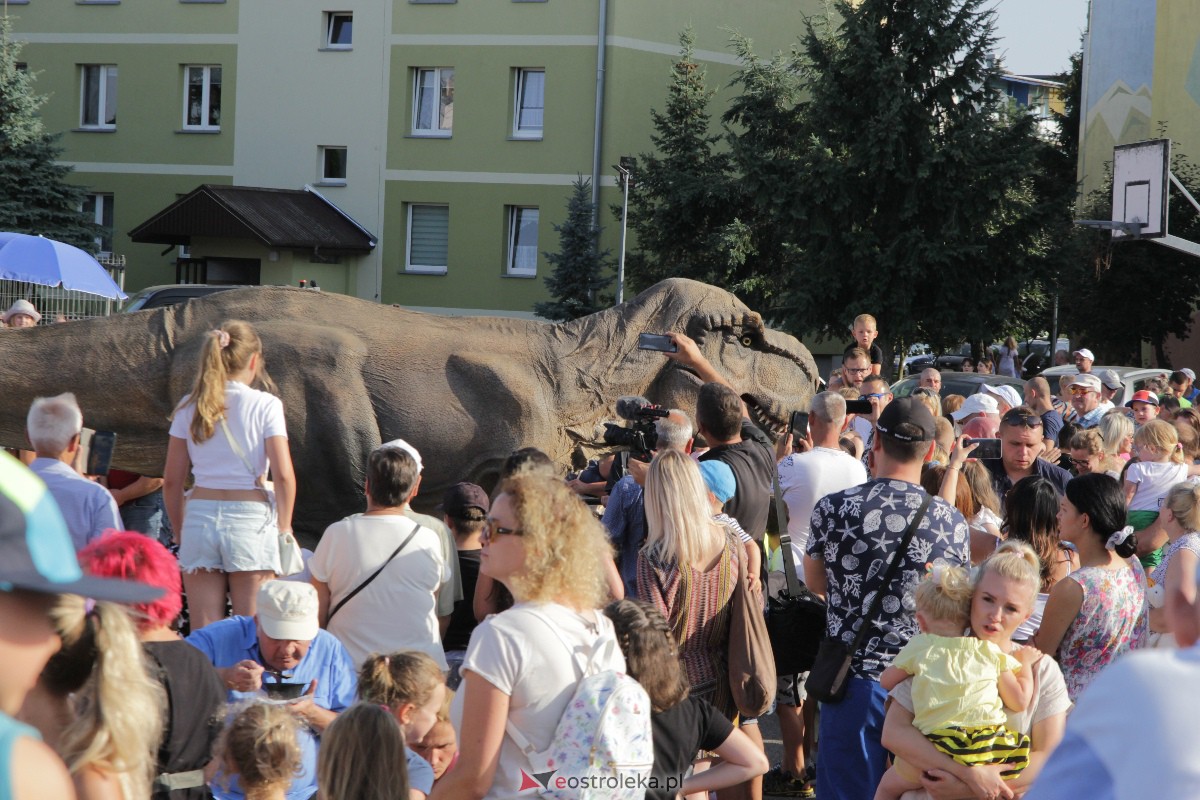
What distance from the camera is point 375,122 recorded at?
32562 millimetres

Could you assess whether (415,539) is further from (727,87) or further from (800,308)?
(727,87)

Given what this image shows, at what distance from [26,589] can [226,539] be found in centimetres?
418

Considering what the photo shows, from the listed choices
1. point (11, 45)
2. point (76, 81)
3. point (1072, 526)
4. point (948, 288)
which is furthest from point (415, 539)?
point (76, 81)

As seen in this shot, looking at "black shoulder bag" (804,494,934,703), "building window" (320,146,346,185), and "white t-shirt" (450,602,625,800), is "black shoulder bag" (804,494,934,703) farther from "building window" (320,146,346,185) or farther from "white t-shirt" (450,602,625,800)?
"building window" (320,146,346,185)

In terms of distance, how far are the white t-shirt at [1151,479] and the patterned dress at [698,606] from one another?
129 inches

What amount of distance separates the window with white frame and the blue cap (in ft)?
90.1

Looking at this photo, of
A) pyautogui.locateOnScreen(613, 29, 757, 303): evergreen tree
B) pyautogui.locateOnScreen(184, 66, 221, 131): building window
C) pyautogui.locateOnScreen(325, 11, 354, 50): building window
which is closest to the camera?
pyautogui.locateOnScreen(613, 29, 757, 303): evergreen tree

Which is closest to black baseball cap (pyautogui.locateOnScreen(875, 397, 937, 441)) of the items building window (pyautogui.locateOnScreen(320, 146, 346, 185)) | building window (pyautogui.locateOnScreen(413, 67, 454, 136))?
building window (pyautogui.locateOnScreen(413, 67, 454, 136))

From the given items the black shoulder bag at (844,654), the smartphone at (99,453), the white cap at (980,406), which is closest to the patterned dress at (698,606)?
the black shoulder bag at (844,654)

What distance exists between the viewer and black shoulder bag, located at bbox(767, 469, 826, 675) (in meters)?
5.66

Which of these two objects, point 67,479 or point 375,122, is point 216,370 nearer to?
point 67,479

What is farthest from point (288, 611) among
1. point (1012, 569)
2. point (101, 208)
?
point (101, 208)

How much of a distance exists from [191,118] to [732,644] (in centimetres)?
3192

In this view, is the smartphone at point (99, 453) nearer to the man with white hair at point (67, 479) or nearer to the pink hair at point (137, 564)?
the man with white hair at point (67, 479)
